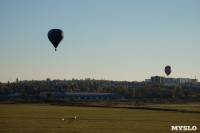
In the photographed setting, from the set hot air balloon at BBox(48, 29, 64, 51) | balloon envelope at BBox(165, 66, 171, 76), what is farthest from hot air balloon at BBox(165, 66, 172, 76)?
hot air balloon at BBox(48, 29, 64, 51)

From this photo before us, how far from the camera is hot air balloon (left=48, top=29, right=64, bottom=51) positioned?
70456mm

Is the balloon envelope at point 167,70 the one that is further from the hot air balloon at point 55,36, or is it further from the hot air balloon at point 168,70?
the hot air balloon at point 55,36

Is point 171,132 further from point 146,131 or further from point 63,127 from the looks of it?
point 63,127

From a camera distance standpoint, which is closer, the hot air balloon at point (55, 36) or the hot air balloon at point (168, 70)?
the hot air balloon at point (55, 36)

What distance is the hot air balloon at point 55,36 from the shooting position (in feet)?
231

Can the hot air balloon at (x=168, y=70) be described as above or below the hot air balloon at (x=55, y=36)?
below

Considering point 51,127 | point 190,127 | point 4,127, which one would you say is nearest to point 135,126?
point 190,127

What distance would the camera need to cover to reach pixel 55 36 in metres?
70.8

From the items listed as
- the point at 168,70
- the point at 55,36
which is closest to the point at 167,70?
the point at 168,70

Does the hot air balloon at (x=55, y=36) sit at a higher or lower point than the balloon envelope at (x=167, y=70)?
higher

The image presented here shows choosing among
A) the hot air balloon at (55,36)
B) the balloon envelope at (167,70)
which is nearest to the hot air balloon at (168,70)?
the balloon envelope at (167,70)

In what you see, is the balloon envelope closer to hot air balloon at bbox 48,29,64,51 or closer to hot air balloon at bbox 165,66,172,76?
hot air balloon at bbox 165,66,172,76

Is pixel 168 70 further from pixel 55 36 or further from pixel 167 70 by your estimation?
pixel 55 36

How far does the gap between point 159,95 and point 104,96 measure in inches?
1022
